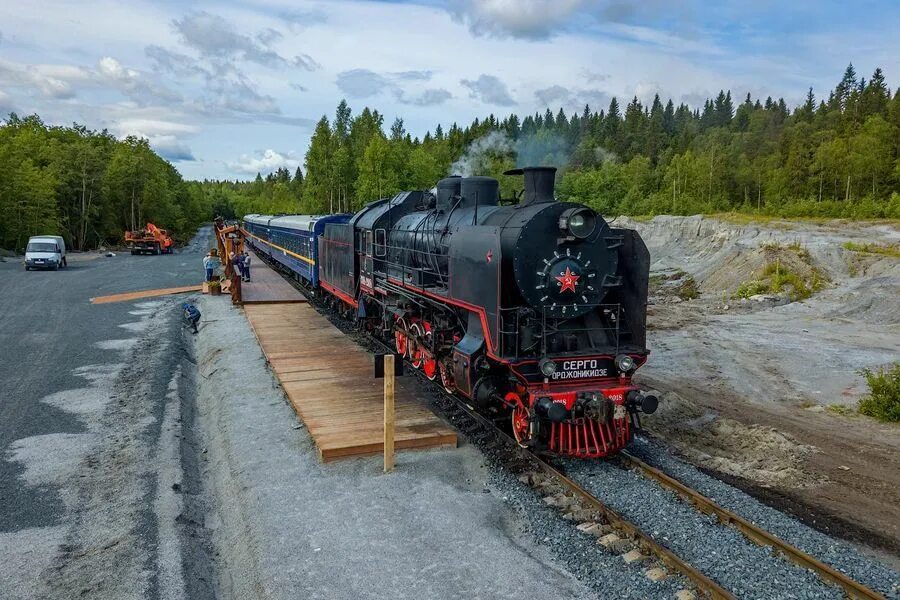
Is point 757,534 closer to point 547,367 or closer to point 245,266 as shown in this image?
point 547,367

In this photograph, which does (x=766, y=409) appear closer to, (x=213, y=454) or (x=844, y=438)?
(x=844, y=438)

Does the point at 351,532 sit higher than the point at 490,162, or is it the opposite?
the point at 490,162

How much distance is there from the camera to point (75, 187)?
4688cm

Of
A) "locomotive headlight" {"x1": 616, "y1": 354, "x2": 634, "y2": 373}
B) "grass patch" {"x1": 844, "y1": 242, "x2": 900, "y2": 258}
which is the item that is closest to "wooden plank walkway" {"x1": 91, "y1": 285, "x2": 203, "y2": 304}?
"locomotive headlight" {"x1": 616, "y1": 354, "x2": 634, "y2": 373}

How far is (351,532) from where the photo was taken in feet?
19.0

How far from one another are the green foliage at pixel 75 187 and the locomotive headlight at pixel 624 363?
42.9 metres

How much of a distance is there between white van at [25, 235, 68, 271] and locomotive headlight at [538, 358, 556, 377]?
1222 inches

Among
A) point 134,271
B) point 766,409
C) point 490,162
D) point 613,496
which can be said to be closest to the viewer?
point 613,496

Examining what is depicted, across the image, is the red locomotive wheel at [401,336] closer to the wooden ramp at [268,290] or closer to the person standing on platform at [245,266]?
the wooden ramp at [268,290]

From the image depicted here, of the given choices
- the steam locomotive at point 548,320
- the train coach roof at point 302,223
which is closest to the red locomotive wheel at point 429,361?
the steam locomotive at point 548,320

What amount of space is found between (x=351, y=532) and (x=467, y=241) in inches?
150

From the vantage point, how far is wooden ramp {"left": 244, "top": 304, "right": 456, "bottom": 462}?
7.74m

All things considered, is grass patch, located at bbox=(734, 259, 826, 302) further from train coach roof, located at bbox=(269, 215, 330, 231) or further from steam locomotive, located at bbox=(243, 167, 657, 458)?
steam locomotive, located at bbox=(243, 167, 657, 458)

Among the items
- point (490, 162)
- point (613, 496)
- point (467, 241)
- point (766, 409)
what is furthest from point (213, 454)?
point (490, 162)
